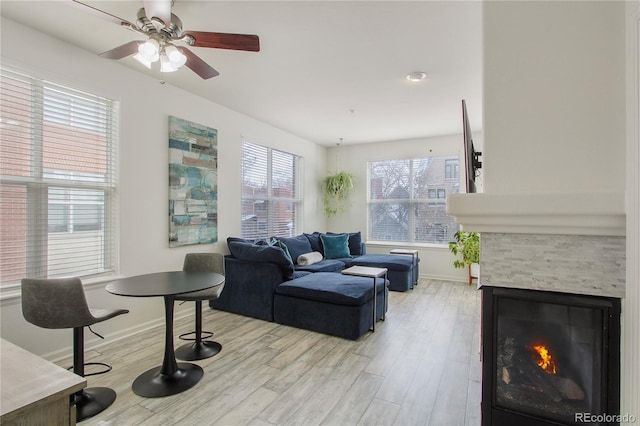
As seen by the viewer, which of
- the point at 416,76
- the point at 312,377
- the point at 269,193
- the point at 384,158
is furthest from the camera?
the point at 384,158

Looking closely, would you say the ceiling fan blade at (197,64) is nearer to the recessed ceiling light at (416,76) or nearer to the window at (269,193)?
the recessed ceiling light at (416,76)

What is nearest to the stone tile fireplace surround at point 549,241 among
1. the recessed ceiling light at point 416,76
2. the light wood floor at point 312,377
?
the light wood floor at point 312,377

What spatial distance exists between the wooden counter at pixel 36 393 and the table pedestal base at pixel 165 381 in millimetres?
977

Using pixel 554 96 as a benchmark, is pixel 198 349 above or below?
below

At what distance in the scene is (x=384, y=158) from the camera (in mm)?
6121

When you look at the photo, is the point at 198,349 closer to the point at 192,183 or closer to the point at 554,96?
the point at 192,183

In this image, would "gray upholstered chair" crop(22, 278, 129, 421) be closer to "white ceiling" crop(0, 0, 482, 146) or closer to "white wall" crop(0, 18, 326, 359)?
"white wall" crop(0, 18, 326, 359)

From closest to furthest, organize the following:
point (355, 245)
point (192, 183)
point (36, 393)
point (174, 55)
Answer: point (36, 393), point (174, 55), point (192, 183), point (355, 245)

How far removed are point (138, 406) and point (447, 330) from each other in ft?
9.21

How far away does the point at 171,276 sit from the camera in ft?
8.17

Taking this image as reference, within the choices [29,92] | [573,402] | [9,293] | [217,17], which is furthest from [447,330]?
[29,92]

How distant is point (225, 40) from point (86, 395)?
2.46 meters

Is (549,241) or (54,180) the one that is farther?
(54,180)

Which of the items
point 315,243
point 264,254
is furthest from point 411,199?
point 264,254
